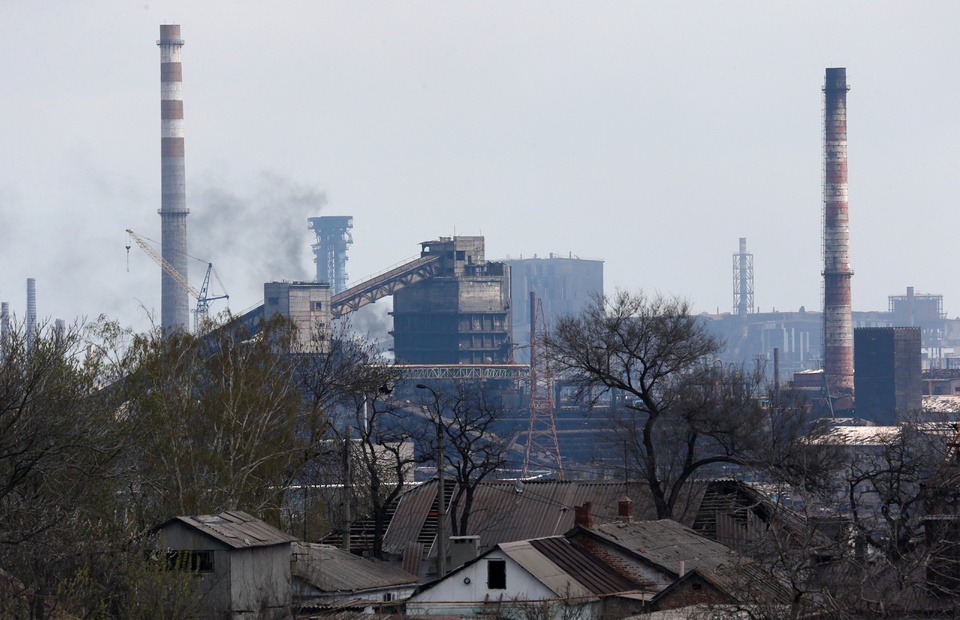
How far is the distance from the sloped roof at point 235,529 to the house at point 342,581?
111 centimetres

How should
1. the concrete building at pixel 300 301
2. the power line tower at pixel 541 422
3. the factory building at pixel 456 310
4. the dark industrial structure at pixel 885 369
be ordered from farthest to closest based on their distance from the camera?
the factory building at pixel 456 310 < the dark industrial structure at pixel 885 369 < the power line tower at pixel 541 422 < the concrete building at pixel 300 301

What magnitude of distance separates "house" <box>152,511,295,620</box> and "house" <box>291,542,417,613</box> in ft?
3.28

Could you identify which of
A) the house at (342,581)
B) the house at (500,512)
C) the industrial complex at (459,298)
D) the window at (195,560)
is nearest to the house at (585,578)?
the house at (342,581)

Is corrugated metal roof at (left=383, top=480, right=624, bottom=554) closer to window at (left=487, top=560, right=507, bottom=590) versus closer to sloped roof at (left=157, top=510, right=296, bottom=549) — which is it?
window at (left=487, top=560, right=507, bottom=590)

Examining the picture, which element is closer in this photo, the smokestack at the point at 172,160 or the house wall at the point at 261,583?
the house wall at the point at 261,583

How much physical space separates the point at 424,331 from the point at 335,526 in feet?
348

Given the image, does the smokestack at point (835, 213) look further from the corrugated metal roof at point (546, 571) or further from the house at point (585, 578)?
the corrugated metal roof at point (546, 571)

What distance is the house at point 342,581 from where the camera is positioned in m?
25.2

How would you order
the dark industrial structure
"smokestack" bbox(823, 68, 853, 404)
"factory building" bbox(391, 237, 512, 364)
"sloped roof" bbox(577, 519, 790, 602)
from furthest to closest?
"factory building" bbox(391, 237, 512, 364), the dark industrial structure, "smokestack" bbox(823, 68, 853, 404), "sloped roof" bbox(577, 519, 790, 602)

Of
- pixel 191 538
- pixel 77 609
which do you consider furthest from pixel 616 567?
pixel 77 609

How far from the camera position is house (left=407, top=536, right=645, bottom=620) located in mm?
23906

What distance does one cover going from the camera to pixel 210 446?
3042cm

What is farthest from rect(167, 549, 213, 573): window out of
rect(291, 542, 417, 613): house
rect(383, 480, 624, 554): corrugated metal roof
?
rect(383, 480, 624, 554): corrugated metal roof

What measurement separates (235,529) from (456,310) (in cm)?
11891
